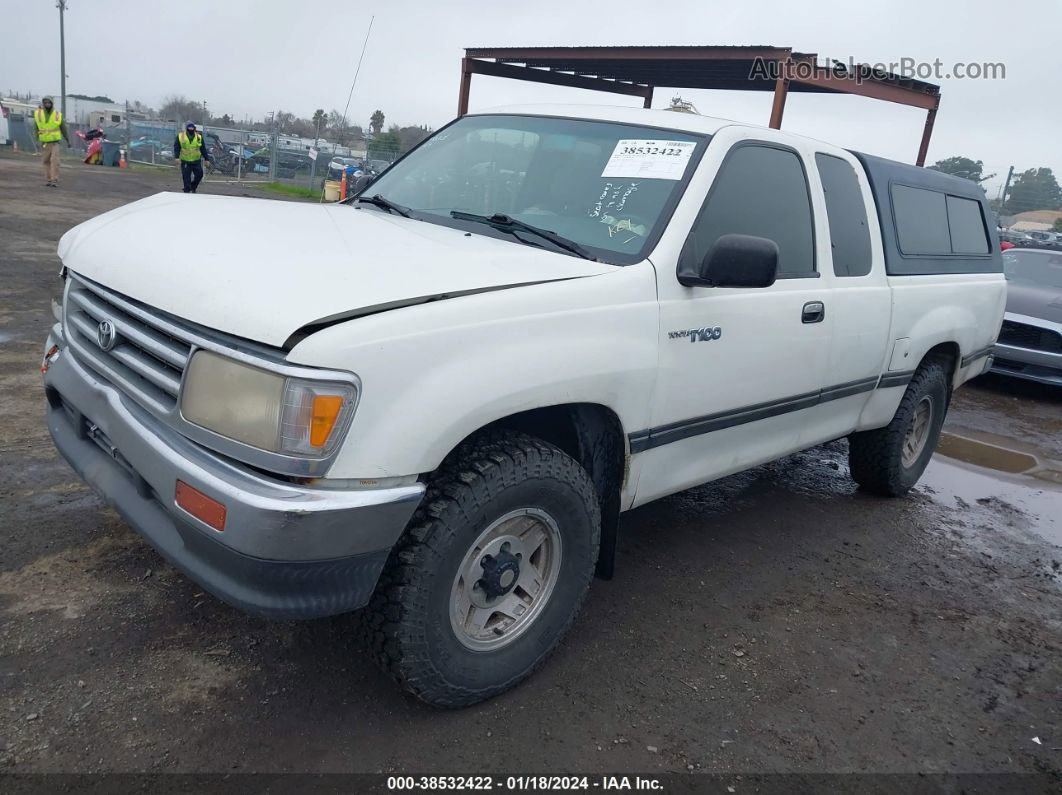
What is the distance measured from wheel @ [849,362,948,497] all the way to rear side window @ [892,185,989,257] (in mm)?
732

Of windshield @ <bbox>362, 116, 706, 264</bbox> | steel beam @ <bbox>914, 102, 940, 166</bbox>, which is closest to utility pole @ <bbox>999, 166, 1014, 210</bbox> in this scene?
steel beam @ <bbox>914, 102, 940, 166</bbox>

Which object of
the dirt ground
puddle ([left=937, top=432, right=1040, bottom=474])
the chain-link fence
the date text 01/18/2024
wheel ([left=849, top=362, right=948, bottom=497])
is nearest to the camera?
the date text 01/18/2024

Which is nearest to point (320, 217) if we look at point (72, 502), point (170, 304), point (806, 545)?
point (170, 304)

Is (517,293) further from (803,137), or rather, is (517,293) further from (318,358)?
(803,137)

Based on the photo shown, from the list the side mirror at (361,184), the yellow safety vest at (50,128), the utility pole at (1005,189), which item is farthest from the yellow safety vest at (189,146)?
the utility pole at (1005,189)

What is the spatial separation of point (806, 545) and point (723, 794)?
216 cm

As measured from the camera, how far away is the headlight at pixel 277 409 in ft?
7.06

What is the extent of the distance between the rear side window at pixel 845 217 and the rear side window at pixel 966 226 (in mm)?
1258

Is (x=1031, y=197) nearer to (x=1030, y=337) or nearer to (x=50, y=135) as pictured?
(x=1030, y=337)

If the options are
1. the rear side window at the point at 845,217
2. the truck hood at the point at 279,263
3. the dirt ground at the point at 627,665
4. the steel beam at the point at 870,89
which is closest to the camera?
the truck hood at the point at 279,263

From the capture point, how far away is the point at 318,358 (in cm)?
213

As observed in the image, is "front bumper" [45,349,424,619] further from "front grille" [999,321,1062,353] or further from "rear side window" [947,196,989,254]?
"front grille" [999,321,1062,353]

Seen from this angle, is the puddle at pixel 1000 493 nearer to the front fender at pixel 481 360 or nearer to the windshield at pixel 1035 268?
the front fender at pixel 481 360

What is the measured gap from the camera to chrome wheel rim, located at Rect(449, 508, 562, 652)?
2682 mm
